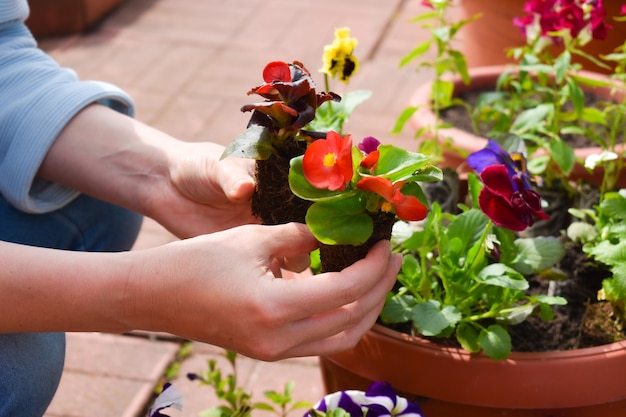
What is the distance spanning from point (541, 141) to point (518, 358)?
58cm

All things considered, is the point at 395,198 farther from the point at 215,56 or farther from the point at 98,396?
the point at 215,56

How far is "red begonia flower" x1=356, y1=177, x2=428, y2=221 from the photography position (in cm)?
99

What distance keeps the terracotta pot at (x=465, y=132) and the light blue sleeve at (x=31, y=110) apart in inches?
29.2

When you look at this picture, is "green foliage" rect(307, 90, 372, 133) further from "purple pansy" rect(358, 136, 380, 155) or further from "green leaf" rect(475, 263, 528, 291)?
"green leaf" rect(475, 263, 528, 291)

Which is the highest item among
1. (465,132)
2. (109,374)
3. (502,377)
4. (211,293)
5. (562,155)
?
(211,293)

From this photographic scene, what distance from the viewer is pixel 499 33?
2.54 m

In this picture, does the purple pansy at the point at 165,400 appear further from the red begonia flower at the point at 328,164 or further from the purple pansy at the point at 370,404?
the red begonia flower at the point at 328,164

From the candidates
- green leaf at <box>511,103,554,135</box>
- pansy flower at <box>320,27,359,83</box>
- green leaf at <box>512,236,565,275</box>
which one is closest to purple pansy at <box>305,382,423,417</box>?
green leaf at <box>512,236,565,275</box>

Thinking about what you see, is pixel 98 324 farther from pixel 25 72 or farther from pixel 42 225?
pixel 25 72

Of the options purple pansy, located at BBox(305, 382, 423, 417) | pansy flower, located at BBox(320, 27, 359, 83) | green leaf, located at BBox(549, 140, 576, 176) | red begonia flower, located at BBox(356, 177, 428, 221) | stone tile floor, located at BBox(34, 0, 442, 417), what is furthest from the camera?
stone tile floor, located at BBox(34, 0, 442, 417)

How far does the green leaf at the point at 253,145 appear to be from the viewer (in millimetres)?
1095

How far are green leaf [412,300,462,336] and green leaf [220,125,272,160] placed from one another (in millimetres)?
340

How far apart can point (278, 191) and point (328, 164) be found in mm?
215

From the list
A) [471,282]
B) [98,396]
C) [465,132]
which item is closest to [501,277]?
[471,282]
